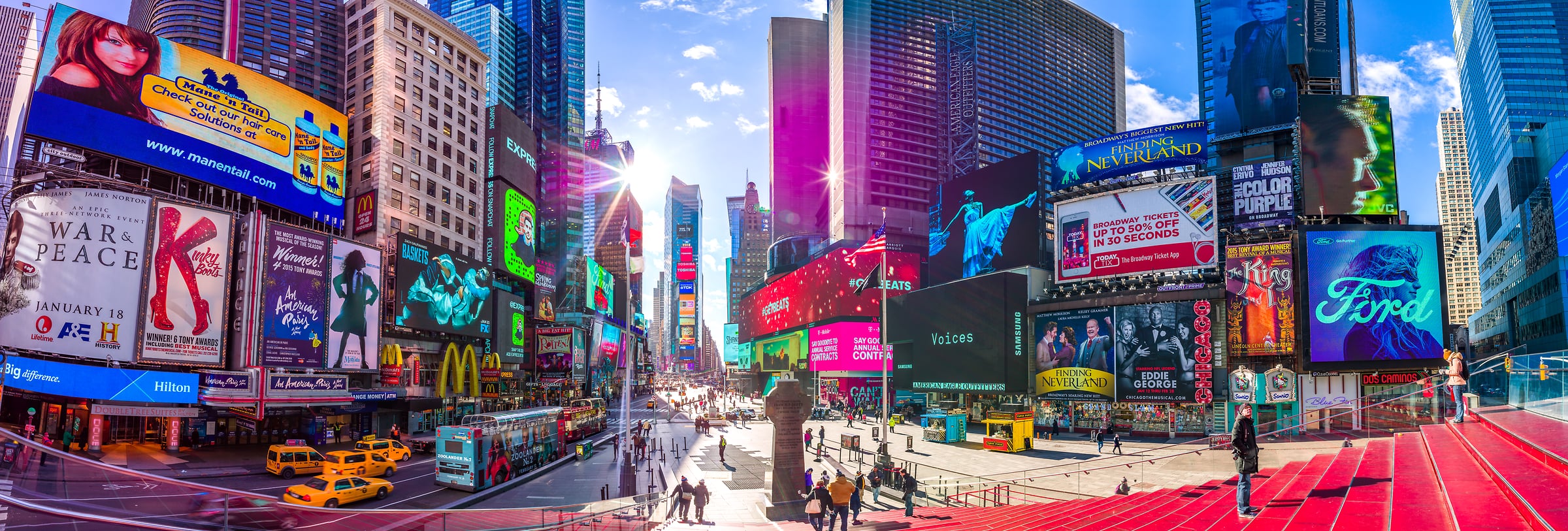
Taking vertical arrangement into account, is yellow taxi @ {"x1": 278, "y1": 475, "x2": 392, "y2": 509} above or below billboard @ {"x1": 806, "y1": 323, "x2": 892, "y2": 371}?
→ below

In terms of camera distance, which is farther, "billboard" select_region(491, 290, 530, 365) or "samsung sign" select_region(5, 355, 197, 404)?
"billboard" select_region(491, 290, 530, 365)

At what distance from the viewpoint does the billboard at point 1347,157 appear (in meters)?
49.9

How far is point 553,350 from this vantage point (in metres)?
83.9

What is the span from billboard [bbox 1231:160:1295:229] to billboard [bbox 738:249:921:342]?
1358 inches

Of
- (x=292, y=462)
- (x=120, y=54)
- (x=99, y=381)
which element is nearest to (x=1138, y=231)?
(x=292, y=462)

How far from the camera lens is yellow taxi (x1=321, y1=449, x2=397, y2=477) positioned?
3055 cm

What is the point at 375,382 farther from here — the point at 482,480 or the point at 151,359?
the point at 482,480

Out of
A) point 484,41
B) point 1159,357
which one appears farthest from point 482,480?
point 484,41

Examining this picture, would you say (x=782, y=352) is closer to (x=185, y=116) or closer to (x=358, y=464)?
(x=185, y=116)

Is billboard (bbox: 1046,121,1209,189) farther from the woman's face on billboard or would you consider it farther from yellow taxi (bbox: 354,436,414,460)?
the woman's face on billboard

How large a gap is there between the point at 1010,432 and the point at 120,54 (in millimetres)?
53178

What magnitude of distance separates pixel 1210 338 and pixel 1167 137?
15.5 m

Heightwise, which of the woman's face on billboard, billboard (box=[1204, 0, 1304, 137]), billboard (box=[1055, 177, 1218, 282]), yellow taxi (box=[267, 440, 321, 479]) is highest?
billboard (box=[1204, 0, 1304, 137])

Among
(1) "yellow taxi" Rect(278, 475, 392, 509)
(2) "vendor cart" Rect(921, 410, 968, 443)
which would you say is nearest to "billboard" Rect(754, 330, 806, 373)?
(2) "vendor cart" Rect(921, 410, 968, 443)
